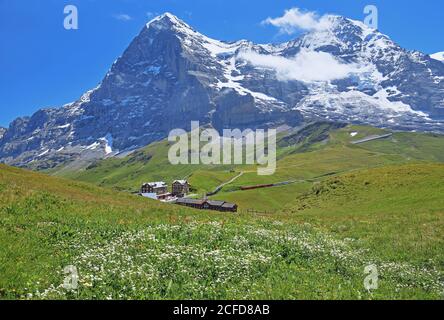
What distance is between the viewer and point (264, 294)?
15562 mm

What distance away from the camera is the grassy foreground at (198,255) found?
53.3 ft

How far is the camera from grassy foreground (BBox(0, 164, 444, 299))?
1623cm

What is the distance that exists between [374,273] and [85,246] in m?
14.3

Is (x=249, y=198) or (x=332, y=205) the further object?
(x=249, y=198)

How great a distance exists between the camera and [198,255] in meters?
21.0

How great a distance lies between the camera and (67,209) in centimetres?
3462

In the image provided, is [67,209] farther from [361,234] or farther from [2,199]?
[361,234]

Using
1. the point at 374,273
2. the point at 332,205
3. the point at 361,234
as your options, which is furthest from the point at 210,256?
the point at 332,205
